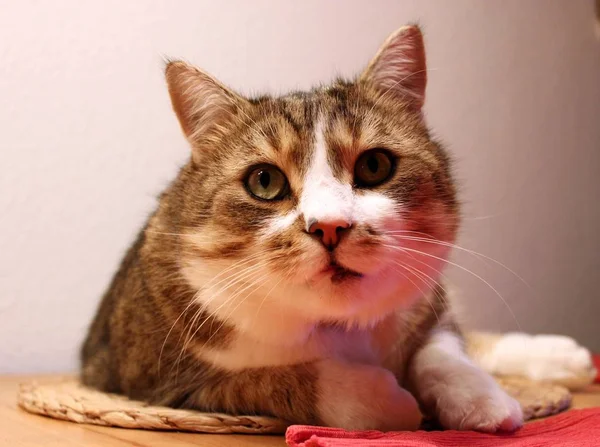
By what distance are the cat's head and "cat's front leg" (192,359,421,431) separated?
0.40 feet

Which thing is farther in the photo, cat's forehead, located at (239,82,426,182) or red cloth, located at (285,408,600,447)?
cat's forehead, located at (239,82,426,182)

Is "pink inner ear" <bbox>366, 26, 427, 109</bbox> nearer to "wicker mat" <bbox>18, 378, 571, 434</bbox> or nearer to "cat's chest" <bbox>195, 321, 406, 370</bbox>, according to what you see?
"cat's chest" <bbox>195, 321, 406, 370</bbox>

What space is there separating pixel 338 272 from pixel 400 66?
1.76ft

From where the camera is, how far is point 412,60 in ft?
4.26

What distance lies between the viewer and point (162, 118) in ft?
6.82

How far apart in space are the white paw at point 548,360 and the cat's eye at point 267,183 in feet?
3.75

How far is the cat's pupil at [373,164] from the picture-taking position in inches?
44.7

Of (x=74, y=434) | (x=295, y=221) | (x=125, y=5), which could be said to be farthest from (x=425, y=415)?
(x=125, y=5)

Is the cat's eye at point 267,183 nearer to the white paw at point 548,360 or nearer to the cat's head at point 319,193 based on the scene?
the cat's head at point 319,193

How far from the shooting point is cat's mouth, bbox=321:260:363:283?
38.6 inches

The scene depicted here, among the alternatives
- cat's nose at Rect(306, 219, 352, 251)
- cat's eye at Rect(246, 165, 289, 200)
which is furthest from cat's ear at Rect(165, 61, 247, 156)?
cat's nose at Rect(306, 219, 352, 251)

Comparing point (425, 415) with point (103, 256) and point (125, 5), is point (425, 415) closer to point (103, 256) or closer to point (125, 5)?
point (103, 256)

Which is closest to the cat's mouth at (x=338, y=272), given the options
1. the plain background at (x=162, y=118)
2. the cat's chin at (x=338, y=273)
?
the cat's chin at (x=338, y=273)

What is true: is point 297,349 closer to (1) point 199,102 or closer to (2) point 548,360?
(1) point 199,102
